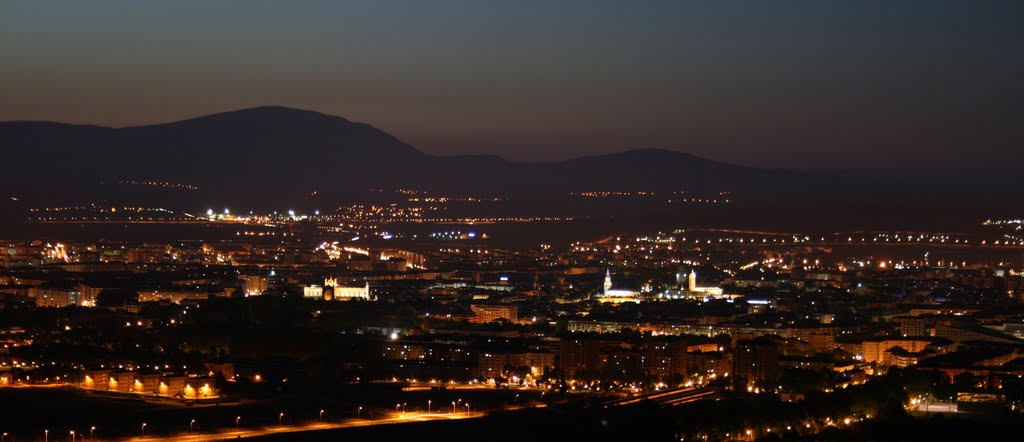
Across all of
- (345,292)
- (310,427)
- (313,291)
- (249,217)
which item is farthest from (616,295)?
(249,217)

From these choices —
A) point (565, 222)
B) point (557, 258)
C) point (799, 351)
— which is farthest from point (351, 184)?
point (799, 351)

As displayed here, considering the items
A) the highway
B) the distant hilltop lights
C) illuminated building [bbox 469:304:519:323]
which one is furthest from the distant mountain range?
the highway

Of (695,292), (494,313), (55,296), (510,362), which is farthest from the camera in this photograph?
(695,292)

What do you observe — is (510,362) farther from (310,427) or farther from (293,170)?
(293,170)

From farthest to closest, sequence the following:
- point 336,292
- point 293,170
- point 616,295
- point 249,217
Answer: point 293,170, point 249,217, point 616,295, point 336,292

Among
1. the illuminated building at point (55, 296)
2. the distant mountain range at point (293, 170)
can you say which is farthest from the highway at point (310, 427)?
the distant mountain range at point (293, 170)

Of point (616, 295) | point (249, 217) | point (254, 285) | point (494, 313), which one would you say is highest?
point (249, 217)

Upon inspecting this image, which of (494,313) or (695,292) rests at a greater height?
(695,292)

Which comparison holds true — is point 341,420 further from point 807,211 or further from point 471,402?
point 807,211

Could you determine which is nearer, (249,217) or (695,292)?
(695,292)
